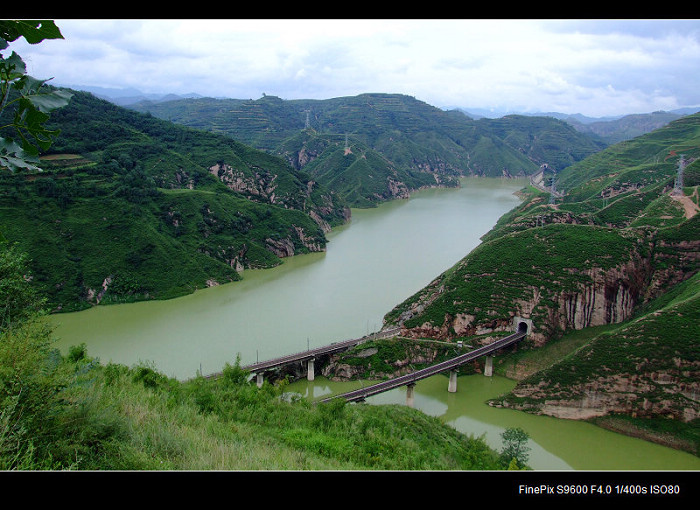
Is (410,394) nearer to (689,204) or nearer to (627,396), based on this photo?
(627,396)

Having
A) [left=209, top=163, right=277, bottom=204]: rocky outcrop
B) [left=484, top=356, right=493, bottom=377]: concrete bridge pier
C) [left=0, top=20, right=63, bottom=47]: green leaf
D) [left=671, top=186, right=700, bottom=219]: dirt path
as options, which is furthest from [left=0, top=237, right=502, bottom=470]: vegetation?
[left=209, top=163, right=277, bottom=204]: rocky outcrop

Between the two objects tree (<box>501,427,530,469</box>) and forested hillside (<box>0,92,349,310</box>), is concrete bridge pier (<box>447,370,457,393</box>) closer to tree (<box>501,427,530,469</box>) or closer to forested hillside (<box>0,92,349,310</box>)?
tree (<box>501,427,530,469</box>)

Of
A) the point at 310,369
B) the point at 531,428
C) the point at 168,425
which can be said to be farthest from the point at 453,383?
the point at 168,425

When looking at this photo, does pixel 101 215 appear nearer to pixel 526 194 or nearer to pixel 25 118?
pixel 25 118

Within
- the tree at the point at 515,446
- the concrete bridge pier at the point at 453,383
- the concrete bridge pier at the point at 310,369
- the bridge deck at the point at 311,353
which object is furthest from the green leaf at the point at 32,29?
the concrete bridge pier at the point at 453,383
